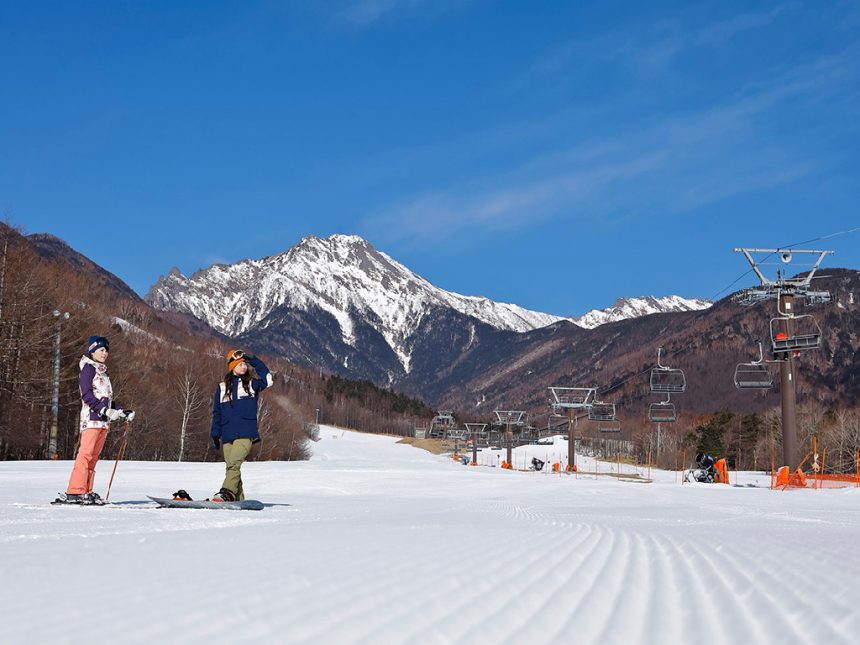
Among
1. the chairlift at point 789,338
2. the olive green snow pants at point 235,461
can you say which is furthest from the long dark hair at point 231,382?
the chairlift at point 789,338

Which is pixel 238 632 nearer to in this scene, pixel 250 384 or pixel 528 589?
pixel 528 589

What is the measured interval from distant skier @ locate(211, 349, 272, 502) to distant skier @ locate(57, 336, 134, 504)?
3.16 ft

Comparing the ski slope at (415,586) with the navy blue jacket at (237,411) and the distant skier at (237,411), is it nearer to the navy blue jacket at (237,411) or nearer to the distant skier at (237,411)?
the distant skier at (237,411)

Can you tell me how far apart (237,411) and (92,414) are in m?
1.49

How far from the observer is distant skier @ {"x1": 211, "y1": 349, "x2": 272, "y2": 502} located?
840cm

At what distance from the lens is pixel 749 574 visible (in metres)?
2.93

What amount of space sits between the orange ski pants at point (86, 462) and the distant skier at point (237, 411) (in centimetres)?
119

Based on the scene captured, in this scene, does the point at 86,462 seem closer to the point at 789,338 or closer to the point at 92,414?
the point at 92,414

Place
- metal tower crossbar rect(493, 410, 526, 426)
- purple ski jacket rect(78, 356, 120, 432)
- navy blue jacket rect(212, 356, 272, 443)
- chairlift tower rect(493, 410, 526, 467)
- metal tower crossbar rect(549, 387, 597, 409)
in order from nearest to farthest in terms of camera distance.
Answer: purple ski jacket rect(78, 356, 120, 432) → navy blue jacket rect(212, 356, 272, 443) → metal tower crossbar rect(549, 387, 597, 409) → chairlift tower rect(493, 410, 526, 467) → metal tower crossbar rect(493, 410, 526, 426)

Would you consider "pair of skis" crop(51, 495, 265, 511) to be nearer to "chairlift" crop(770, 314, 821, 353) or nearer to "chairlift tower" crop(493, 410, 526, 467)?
"chairlift" crop(770, 314, 821, 353)

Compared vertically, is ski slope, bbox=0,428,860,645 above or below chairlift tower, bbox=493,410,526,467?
below

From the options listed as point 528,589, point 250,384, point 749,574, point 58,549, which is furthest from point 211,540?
point 250,384

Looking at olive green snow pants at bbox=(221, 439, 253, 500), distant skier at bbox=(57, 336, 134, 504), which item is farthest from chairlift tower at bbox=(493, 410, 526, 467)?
distant skier at bbox=(57, 336, 134, 504)

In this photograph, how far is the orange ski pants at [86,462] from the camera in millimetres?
7641
